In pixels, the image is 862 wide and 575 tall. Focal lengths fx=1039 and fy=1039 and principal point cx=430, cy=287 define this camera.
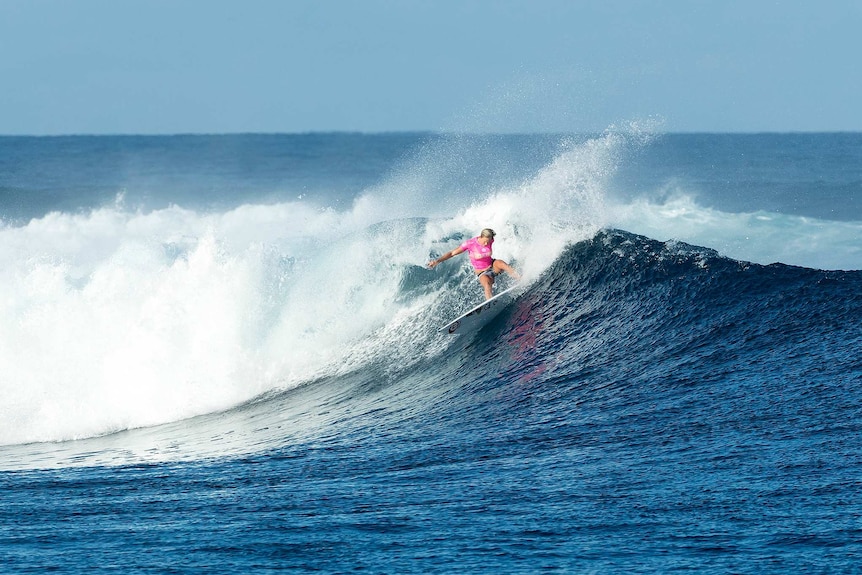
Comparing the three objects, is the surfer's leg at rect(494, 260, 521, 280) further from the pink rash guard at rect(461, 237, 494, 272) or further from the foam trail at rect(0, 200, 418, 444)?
the foam trail at rect(0, 200, 418, 444)

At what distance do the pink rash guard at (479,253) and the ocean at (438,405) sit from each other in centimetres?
75

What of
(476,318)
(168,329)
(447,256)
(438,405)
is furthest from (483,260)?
(168,329)

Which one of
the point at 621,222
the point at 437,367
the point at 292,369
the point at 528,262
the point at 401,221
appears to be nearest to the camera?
the point at 437,367

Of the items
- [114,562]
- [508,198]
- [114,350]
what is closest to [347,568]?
[114,562]

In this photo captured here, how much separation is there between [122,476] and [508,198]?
8.44 metres

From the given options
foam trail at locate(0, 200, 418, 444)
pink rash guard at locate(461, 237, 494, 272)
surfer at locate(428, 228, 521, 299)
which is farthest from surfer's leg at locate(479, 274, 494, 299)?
→ foam trail at locate(0, 200, 418, 444)

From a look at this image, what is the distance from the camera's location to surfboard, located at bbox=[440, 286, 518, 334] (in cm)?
1386

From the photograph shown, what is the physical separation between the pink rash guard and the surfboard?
1.48 ft

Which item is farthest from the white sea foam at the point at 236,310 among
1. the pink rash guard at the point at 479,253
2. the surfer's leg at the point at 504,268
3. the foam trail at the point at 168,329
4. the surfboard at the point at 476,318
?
the pink rash guard at the point at 479,253

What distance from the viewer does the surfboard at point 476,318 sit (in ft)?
45.5

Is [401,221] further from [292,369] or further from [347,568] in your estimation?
[347,568]

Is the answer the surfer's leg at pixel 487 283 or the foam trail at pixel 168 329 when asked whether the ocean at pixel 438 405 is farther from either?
the surfer's leg at pixel 487 283

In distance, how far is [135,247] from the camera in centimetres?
1741

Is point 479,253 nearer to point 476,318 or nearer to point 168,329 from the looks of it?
point 476,318
